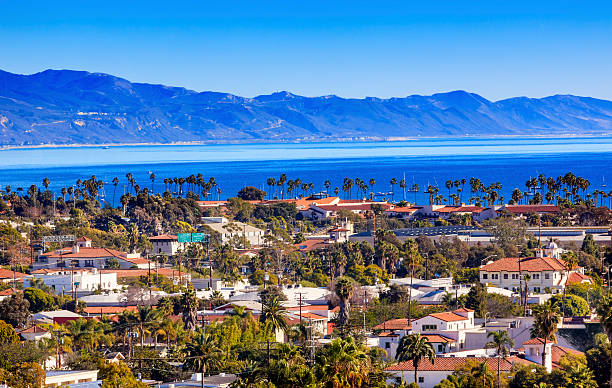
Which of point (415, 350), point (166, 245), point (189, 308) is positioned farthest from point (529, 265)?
point (415, 350)

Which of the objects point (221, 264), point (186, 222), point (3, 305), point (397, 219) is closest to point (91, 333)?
point (3, 305)

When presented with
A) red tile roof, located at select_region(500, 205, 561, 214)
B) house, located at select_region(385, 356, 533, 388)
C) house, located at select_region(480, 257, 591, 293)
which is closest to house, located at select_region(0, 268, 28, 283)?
house, located at select_region(480, 257, 591, 293)

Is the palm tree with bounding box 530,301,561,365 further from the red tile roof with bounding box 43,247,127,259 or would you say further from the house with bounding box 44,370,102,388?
the red tile roof with bounding box 43,247,127,259

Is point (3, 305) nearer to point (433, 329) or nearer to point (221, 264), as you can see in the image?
point (433, 329)

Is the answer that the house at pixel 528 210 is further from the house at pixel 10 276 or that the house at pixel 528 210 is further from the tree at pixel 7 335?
the tree at pixel 7 335

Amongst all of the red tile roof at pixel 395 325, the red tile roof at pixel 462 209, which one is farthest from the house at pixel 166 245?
the red tile roof at pixel 395 325
